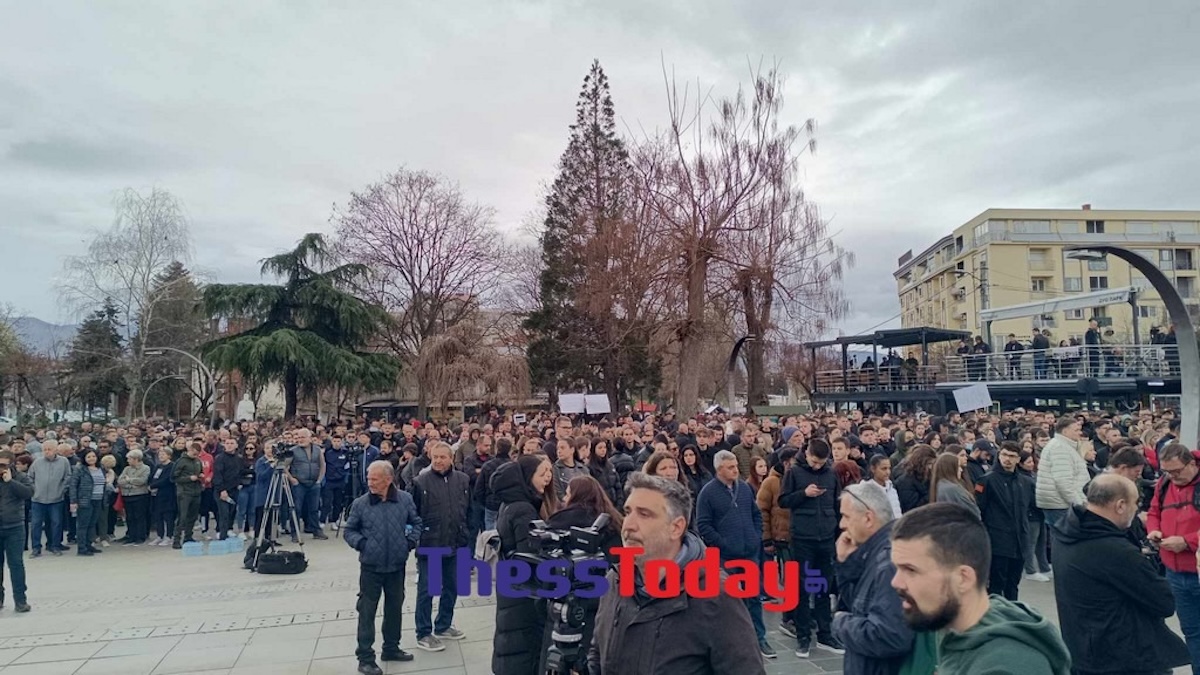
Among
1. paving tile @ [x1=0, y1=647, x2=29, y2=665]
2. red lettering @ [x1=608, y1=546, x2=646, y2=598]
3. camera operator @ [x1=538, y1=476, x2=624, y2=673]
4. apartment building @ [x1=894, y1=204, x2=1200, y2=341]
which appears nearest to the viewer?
red lettering @ [x1=608, y1=546, x2=646, y2=598]

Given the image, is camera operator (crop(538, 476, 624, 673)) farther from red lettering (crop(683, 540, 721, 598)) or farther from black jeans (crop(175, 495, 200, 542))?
black jeans (crop(175, 495, 200, 542))

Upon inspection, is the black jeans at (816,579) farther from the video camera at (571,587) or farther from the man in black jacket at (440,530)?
the video camera at (571,587)

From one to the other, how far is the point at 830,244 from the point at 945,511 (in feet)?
79.4

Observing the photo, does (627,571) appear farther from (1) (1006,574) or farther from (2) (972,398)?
(2) (972,398)

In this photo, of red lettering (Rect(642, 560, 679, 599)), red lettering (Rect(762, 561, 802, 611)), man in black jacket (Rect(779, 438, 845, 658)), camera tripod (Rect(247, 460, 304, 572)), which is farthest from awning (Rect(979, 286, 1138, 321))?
red lettering (Rect(642, 560, 679, 599))

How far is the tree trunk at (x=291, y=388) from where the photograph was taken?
1241 inches

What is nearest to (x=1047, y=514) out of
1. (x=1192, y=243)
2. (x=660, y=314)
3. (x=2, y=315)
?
(x=660, y=314)

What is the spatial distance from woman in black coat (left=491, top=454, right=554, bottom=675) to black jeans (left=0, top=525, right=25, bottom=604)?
249 inches

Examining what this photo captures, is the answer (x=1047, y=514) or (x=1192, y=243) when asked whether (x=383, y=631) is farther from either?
(x=1192, y=243)

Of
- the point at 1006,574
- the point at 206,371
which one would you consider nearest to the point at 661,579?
the point at 1006,574

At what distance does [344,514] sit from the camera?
13.9 meters

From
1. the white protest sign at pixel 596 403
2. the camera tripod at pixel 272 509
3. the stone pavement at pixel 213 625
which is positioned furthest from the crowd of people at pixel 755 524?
the white protest sign at pixel 596 403

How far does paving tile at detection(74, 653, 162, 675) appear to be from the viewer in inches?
243

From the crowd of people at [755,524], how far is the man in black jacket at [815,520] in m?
0.02
